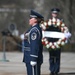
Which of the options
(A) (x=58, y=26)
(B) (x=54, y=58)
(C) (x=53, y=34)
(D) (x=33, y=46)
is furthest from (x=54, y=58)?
(D) (x=33, y=46)

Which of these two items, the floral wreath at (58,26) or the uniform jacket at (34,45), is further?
the floral wreath at (58,26)

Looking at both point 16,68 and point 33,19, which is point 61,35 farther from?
point 33,19

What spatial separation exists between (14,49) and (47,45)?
12461mm

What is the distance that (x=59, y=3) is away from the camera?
36.4 m

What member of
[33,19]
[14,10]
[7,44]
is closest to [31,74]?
[33,19]

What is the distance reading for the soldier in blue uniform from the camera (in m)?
10.4

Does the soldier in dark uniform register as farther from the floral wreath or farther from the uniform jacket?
the uniform jacket

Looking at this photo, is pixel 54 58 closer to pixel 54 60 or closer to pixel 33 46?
pixel 54 60

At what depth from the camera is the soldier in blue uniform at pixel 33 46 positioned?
10.4 m

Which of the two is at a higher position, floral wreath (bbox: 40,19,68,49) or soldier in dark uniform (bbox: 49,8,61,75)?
floral wreath (bbox: 40,19,68,49)

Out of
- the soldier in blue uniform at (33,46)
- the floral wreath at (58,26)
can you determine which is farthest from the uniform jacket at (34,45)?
the floral wreath at (58,26)

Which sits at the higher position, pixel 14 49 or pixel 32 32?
pixel 32 32

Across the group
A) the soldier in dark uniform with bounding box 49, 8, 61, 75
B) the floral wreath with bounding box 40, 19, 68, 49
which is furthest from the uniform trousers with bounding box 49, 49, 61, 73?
the floral wreath with bounding box 40, 19, 68, 49

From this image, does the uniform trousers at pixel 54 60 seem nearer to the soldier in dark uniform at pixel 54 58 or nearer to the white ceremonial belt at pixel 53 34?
the soldier in dark uniform at pixel 54 58
